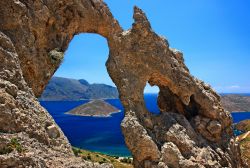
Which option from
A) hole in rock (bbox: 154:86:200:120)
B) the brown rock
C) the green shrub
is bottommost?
the green shrub

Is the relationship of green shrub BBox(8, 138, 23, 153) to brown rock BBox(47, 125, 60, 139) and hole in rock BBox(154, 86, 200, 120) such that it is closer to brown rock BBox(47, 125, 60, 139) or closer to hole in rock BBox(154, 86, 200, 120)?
brown rock BBox(47, 125, 60, 139)

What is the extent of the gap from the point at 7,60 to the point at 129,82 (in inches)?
559

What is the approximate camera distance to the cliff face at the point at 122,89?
1589cm

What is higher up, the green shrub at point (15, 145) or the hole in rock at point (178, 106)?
the hole in rock at point (178, 106)

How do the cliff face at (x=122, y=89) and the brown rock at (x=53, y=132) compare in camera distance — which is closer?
the cliff face at (x=122, y=89)

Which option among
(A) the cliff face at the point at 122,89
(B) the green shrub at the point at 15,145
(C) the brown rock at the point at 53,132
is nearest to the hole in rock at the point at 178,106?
(A) the cliff face at the point at 122,89

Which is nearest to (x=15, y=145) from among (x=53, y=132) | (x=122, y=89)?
(x=53, y=132)

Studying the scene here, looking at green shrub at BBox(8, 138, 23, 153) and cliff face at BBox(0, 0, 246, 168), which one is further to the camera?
cliff face at BBox(0, 0, 246, 168)

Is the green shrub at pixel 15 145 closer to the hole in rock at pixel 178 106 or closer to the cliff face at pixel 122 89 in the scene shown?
the cliff face at pixel 122 89

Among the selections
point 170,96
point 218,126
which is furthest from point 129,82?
point 218,126

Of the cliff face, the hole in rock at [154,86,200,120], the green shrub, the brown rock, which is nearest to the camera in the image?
the green shrub

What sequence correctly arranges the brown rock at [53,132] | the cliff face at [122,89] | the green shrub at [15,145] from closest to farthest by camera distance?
1. the green shrub at [15,145]
2. the cliff face at [122,89]
3. the brown rock at [53,132]

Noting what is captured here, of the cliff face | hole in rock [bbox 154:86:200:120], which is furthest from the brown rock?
hole in rock [bbox 154:86:200:120]

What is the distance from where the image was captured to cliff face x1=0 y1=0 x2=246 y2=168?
15891 millimetres
